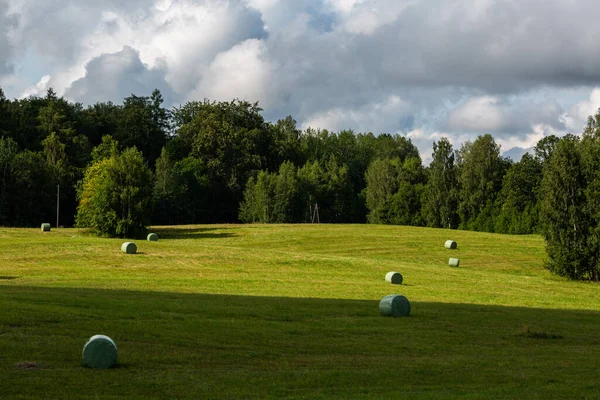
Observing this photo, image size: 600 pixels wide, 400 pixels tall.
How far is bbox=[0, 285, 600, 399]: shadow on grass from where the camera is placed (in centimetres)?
1514

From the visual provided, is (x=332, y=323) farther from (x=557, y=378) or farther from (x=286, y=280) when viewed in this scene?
(x=286, y=280)

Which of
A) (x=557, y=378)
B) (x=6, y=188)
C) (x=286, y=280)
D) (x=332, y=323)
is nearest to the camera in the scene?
(x=557, y=378)

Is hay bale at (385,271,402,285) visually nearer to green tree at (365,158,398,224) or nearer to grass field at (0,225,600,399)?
grass field at (0,225,600,399)

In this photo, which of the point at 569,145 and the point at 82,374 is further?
the point at 569,145

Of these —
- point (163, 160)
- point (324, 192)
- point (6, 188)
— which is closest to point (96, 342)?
point (6, 188)

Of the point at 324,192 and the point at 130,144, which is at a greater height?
the point at 130,144

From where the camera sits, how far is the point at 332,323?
25812 mm

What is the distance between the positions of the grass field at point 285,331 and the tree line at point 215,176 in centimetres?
3863

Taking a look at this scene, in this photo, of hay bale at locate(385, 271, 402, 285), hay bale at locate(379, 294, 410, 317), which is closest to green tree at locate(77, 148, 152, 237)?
hay bale at locate(385, 271, 402, 285)

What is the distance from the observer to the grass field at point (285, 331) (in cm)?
1537

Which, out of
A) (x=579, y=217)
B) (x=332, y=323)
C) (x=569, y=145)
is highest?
(x=569, y=145)

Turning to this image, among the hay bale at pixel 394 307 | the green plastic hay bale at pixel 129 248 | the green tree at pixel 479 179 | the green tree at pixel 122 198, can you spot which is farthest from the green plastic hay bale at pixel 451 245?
the green tree at pixel 479 179

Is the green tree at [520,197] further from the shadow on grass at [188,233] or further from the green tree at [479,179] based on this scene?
the shadow on grass at [188,233]

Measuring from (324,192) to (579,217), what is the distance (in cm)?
8167
